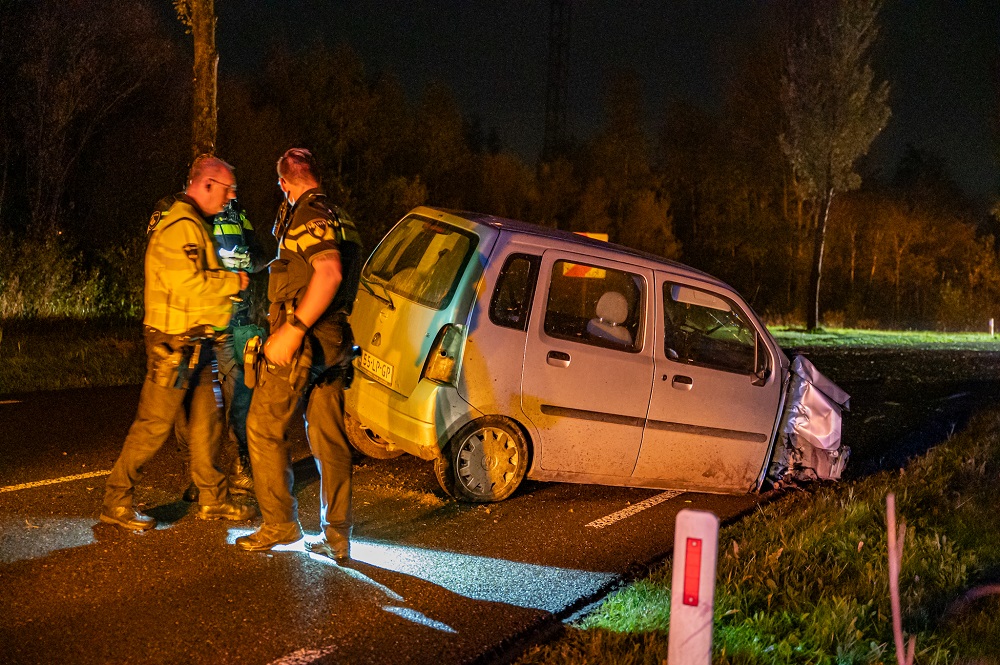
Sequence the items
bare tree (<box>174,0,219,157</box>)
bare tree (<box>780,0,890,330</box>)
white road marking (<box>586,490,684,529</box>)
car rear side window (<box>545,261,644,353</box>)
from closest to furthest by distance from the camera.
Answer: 1. white road marking (<box>586,490,684,529</box>)
2. car rear side window (<box>545,261,644,353</box>)
3. bare tree (<box>174,0,219,157</box>)
4. bare tree (<box>780,0,890,330</box>)

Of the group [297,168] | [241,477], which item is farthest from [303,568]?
[297,168]

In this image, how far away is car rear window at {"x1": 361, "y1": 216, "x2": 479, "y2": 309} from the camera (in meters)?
6.45

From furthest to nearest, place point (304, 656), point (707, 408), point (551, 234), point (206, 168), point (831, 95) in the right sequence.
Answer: point (831, 95)
point (707, 408)
point (551, 234)
point (206, 168)
point (304, 656)

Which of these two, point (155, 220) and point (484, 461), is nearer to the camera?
point (155, 220)

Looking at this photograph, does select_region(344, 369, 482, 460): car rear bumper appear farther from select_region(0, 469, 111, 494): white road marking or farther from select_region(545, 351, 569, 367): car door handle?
select_region(0, 469, 111, 494): white road marking

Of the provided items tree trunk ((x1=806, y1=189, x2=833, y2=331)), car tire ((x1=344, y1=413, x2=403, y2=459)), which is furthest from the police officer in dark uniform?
tree trunk ((x1=806, y1=189, x2=833, y2=331))

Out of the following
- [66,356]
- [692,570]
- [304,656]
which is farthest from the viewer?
[66,356]

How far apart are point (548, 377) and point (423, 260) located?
1.18 meters

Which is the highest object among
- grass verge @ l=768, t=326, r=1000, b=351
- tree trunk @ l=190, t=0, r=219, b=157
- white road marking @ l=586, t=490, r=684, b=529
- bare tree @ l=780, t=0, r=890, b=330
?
bare tree @ l=780, t=0, r=890, b=330

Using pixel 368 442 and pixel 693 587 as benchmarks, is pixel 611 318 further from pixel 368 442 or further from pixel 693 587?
pixel 693 587

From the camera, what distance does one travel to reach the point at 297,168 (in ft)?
17.0

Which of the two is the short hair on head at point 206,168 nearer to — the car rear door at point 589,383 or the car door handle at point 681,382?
the car rear door at point 589,383

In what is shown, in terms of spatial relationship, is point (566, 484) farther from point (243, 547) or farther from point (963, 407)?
point (963, 407)

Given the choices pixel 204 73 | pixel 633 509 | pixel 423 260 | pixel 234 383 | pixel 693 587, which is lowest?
pixel 633 509
